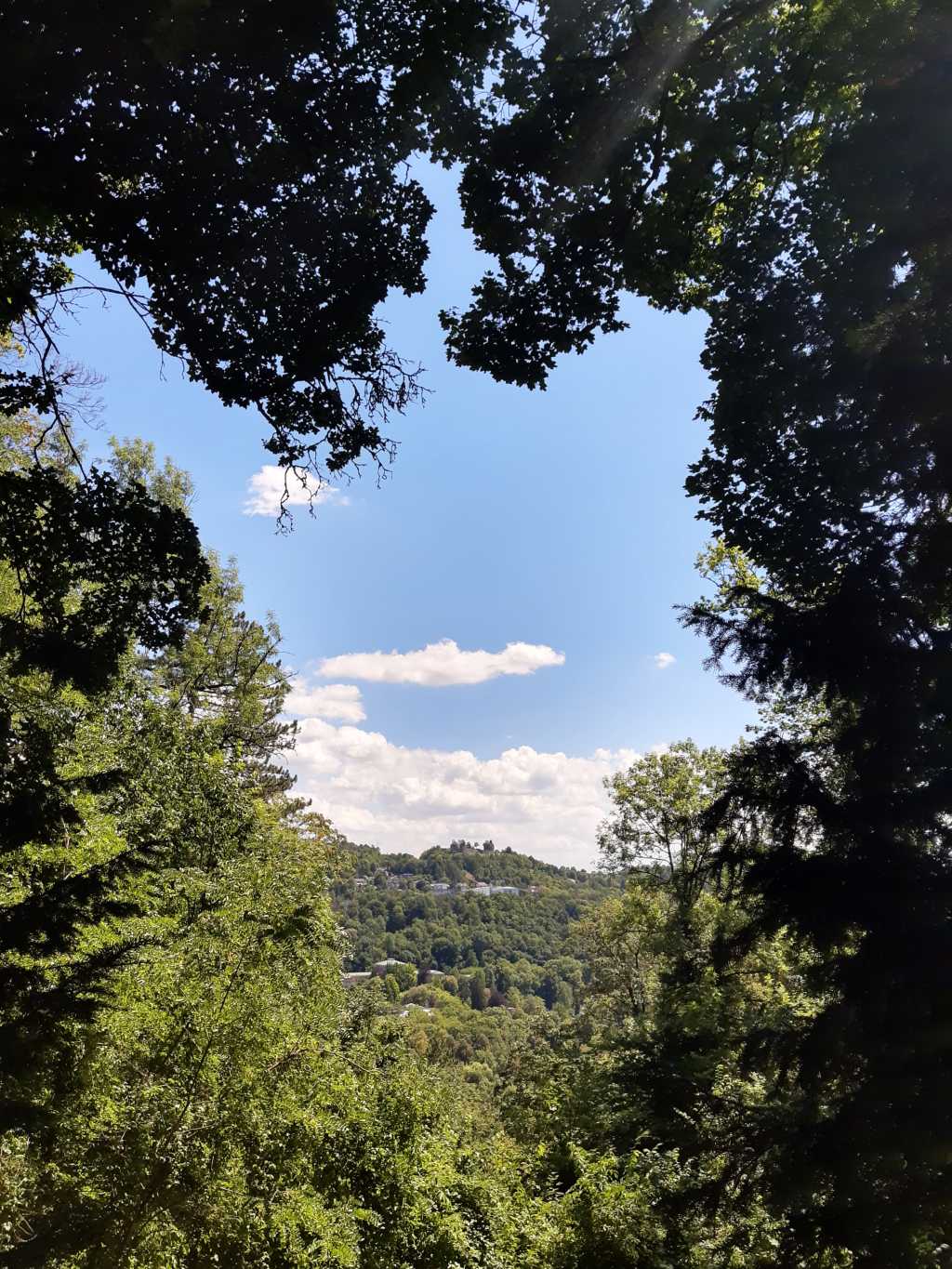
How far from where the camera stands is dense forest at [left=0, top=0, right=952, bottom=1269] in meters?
4.31

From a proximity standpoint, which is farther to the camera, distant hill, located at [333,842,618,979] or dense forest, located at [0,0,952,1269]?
distant hill, located at [333,842,618,979]

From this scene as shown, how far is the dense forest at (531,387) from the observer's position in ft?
14.1

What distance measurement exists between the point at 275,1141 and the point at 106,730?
20.9 ft

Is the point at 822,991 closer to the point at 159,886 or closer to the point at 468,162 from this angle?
the point at 159,886

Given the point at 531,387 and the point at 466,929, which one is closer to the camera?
the point at 531,387

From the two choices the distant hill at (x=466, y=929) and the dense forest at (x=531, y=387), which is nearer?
the dense forest at (x=531, y=387)

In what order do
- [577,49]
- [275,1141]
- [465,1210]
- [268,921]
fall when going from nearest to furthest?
[577,49], [275,1141], [465,1210], [268,921]

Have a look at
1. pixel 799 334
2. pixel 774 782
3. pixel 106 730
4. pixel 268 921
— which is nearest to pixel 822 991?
pixel 774 782

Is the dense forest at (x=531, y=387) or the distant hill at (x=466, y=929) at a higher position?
the dense forest at (x=531, y=387)

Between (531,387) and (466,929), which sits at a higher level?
(531,387)

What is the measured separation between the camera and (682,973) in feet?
37.6

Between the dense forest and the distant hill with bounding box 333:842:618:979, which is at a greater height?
the dense forest

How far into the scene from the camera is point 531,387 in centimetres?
665

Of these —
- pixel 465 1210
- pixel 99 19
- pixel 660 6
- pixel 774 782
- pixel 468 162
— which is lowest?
pixel 465 1210
